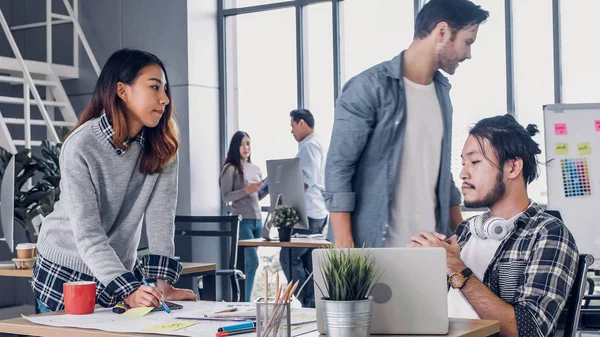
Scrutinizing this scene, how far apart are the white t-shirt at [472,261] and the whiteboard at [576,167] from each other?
320 centimetres

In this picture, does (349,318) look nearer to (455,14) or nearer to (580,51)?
(455,14)

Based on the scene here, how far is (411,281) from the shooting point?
5.60 feet

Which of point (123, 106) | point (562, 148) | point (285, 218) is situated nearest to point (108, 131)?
point (123, 106)

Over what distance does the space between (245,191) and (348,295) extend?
5200mm

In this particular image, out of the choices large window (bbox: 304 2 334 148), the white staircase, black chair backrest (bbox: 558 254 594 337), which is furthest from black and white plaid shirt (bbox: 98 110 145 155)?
large window (bbox: 304 2 334 148)

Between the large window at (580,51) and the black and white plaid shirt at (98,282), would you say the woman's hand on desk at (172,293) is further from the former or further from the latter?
the large window at (580,51)

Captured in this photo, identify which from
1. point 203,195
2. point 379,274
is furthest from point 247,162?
point 379,274

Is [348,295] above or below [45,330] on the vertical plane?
above

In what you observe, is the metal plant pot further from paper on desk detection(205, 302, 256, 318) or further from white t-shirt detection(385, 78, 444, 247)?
white t-shirt detection(385, 78, 444, 247)

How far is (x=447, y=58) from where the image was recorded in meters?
2.78

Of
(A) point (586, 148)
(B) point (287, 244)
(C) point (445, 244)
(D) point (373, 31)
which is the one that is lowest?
(B) point (287, 244)

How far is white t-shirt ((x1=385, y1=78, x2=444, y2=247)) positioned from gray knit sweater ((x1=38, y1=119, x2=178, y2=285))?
767 millimetres

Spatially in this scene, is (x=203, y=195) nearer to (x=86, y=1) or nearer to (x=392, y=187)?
(x=86, y=1)

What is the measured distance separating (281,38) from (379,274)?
6.23 m
